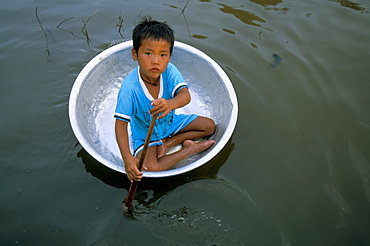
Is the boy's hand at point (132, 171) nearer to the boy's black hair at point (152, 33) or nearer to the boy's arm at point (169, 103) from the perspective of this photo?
the boy's arm at point (169, 103)

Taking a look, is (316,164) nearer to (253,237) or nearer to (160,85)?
(253,237)

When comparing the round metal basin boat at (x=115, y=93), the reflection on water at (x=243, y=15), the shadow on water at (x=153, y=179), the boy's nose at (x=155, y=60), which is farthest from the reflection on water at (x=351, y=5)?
the boy's nose at (x=155, y=60)

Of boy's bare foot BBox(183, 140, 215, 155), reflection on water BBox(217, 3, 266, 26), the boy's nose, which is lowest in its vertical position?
boy's bare foot BBox(183, 140, 215, 155)

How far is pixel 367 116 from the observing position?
90.7 inches

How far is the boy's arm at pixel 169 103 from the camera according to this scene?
1.39 m

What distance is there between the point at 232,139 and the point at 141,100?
0.78 metres

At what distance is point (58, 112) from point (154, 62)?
3.56 feet

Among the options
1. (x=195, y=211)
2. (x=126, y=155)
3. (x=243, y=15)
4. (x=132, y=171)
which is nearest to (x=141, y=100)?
(x=126, y=155)

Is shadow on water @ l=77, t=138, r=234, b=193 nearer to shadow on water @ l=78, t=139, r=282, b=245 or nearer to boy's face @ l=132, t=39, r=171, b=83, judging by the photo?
shadow on water @ l=78, t=139, r=282, b=245

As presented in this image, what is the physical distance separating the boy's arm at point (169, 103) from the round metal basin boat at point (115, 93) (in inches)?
13.2

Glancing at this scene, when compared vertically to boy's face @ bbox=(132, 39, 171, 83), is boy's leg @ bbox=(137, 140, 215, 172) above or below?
below

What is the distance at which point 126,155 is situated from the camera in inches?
65.4

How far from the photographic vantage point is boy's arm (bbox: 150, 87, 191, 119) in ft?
4.57

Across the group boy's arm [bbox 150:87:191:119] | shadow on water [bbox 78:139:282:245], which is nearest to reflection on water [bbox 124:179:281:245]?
shadow on water [bbox 78:139:282:245]
